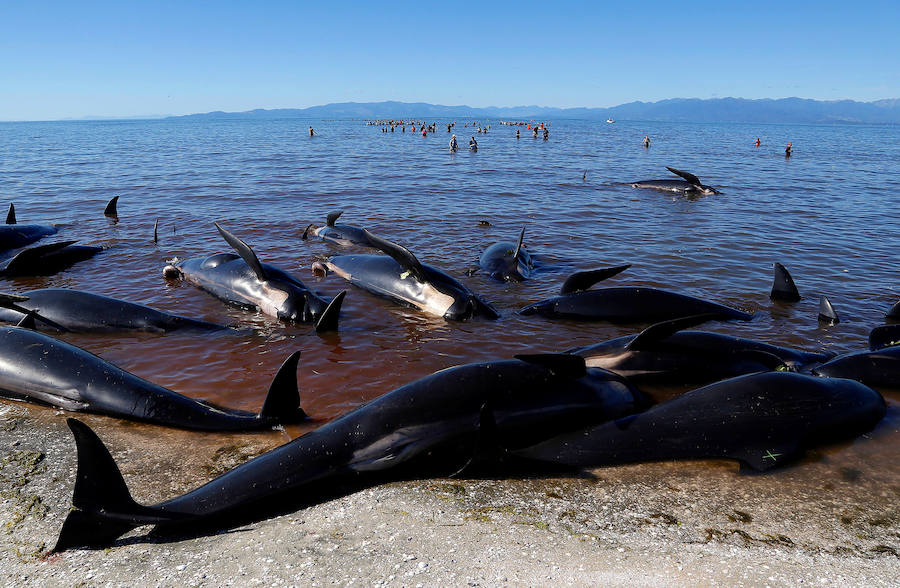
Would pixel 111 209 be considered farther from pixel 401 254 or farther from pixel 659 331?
pixel 659 331

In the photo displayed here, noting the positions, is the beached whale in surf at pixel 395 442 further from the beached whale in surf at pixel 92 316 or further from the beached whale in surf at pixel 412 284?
the beached whale in surf at pixel 92 316

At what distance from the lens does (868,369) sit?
665 centimetres

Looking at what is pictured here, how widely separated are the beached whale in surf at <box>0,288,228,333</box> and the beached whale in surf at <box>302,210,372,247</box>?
20.5 feet

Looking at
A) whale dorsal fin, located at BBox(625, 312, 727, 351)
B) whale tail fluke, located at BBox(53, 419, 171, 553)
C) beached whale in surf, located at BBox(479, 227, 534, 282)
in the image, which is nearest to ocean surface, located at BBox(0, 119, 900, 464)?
beached whale in surf, located at BBox(479, 227, 534, 282)

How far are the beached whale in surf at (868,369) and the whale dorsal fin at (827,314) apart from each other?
7.37 feet

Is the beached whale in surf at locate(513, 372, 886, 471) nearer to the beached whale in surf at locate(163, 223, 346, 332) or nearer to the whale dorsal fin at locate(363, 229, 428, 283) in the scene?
the beached whale in surf at locate(163, 223, 346, 332)

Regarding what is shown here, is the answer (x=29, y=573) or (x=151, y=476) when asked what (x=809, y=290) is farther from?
(x=29, y=573)

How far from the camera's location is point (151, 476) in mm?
4848

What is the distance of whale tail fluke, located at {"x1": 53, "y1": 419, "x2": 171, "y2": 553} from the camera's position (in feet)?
12.3

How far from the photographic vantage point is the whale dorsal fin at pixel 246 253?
901 cm

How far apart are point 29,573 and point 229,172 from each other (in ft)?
100

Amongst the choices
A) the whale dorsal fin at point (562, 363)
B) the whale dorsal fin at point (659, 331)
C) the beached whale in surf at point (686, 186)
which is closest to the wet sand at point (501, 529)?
the whale dorsal fin at point (562, 363)

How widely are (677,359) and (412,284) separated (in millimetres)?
4593

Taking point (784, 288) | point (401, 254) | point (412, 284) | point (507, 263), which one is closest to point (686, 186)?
point (784, 288)
